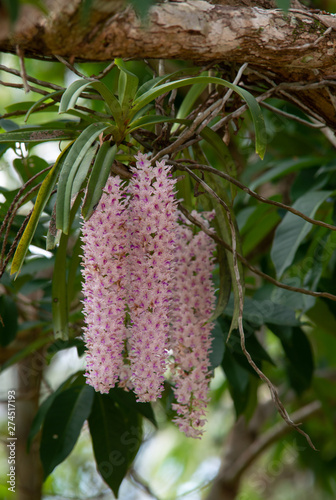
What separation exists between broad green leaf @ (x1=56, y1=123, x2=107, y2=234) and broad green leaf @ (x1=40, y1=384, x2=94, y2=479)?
0.73 m

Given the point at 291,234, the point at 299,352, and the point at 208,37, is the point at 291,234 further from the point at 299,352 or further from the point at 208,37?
the point at 208,37

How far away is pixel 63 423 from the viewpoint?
1337 millimetres

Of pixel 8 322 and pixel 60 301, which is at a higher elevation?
pixel 60 301

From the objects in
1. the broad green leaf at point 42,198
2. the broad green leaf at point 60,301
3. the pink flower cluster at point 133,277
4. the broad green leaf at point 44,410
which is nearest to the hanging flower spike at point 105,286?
the pink flower cluster at point 133,277

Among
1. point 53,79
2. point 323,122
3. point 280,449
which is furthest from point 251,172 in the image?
point 280,449

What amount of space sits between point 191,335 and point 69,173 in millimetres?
334

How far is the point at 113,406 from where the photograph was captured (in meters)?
1.42

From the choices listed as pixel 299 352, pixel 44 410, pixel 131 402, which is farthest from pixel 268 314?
pixel 44 410

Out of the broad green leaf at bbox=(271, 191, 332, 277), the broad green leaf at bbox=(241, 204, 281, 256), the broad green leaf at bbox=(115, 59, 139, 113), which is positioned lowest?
Result: the broad green leaf at bbox=(241, 204, 281, 256)

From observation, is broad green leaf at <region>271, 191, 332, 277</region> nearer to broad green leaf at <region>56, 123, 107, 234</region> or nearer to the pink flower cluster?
the pink flower cluster

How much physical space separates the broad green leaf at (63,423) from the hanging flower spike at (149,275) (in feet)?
1.98

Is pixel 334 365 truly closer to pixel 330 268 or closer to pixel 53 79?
pixel 330 268

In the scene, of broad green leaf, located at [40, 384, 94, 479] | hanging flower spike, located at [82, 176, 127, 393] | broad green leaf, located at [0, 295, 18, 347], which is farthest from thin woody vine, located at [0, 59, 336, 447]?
broad green leaf, located at [0, 295, 18, 347]

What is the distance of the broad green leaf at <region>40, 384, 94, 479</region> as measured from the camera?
1.30 meters
